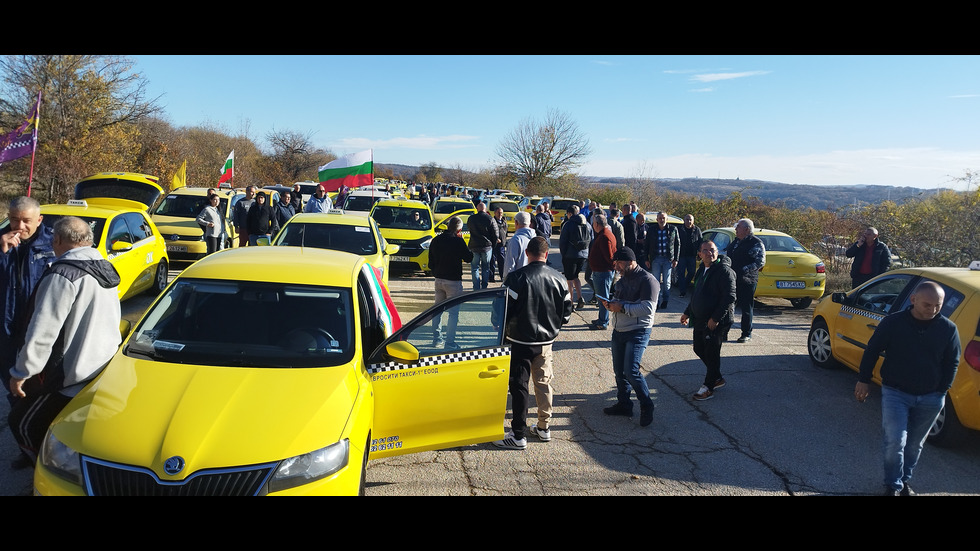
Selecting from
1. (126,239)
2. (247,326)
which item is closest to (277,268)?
(247,326)

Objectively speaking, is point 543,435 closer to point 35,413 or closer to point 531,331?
point 531,331

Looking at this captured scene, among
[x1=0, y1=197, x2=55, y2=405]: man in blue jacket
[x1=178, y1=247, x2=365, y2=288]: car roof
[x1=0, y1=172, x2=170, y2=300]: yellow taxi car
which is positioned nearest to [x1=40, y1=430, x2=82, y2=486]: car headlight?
[x1=0, y1=197, x2=55, y2=405]: man in blue jacket

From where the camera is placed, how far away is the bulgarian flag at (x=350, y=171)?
53.0 feet

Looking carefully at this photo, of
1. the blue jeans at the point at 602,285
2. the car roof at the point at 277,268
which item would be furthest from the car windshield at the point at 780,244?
the car roof at the point at 277,268

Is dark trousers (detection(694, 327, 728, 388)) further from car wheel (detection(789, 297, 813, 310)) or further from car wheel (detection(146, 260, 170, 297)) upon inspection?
car wheel (detection(146, 260, 170, 297))

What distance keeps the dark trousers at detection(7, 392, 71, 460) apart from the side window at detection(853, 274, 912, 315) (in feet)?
24.8

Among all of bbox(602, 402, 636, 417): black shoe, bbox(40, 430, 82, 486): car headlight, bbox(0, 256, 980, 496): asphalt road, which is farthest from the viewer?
bbox(602, 402, 636, 417): black shoe

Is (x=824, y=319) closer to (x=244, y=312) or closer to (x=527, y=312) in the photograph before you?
(x=527, y=312)

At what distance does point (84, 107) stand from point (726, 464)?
2499 cm

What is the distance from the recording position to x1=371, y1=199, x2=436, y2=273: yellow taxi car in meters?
14.1

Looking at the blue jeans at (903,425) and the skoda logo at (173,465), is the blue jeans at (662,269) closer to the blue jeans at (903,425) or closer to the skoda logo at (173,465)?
the blue jeans at (903,425)

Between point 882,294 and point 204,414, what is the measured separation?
7209 millimetres

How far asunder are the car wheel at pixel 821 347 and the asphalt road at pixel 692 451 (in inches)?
4.8

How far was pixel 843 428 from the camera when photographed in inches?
245
